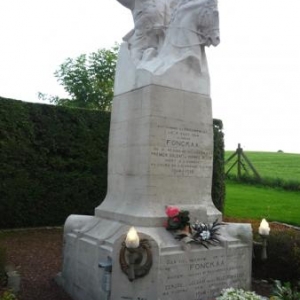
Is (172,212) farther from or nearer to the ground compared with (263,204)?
farther from the ground

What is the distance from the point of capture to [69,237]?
671 centimetres

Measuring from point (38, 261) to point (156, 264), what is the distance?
174 inches

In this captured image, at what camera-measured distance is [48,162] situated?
507 inches

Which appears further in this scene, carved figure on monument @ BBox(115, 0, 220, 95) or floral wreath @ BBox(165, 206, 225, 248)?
carved figure on monument @ BBox(115, 0, 220, 95)

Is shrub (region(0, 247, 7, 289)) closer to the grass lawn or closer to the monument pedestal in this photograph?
the monument pedestal

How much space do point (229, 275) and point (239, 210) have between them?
11.4 metres

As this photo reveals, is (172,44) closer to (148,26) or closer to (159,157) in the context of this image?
(148,26)

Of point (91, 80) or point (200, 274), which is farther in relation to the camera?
point (91, 80)

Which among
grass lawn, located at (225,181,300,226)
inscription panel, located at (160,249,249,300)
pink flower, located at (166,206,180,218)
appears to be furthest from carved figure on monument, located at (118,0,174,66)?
grass lawn, located at (225,181,300,226)

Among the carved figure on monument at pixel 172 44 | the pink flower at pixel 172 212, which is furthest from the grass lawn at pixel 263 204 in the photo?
the pink flower at pixel 172 212

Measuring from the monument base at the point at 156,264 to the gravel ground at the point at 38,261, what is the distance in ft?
1.23

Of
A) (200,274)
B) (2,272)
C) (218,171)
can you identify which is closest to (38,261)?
(2,272)

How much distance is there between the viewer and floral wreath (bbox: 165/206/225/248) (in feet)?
18.4

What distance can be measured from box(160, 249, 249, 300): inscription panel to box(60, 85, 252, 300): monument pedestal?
12 mm
